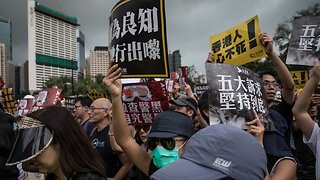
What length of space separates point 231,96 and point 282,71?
567 millimetres

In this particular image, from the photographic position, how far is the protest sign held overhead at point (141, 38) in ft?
10.3

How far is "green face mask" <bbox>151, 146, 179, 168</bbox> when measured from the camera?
2467mm

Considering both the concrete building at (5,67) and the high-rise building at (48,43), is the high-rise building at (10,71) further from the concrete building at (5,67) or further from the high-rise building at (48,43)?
the high-rise building at (48,43)

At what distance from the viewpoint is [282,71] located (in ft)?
9.50

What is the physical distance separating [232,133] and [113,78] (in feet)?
5.63

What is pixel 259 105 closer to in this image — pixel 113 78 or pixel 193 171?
pixel 113 78

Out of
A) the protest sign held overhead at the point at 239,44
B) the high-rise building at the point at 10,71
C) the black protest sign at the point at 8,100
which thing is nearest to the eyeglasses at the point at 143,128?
the protest sign held overhead at the point at 239,44

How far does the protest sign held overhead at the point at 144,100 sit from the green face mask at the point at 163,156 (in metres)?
1.17

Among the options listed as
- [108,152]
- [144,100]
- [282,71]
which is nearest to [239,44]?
[282,71]

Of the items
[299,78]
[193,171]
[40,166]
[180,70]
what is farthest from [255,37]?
[180,70]

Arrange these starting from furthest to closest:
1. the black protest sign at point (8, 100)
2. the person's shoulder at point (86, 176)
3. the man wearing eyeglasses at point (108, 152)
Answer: the black protest sign at point (8, 100)
the man wearing eyeglasses at point (108, 152)
the person's shoulder at point (86, 176)

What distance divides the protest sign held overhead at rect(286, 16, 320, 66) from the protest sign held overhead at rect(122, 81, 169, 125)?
1.25 m

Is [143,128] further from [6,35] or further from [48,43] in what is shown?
[6,35]

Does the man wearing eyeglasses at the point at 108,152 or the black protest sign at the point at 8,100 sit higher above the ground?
the black protest sign at the point at 8,100
